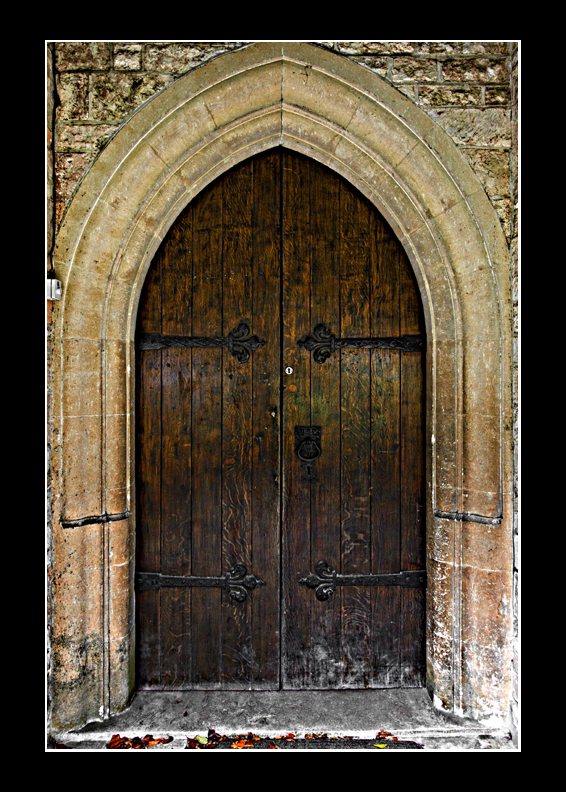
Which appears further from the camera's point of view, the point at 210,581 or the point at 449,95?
the point at 210,581

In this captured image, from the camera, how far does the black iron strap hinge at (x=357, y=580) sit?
2.42 metres

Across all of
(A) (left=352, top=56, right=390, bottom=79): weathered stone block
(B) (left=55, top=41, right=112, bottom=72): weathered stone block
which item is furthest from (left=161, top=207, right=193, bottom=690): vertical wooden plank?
(A) (left=352, top=56, right=390, bottom=79): weathered stone block

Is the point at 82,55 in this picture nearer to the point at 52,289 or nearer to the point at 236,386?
the point at 52,289

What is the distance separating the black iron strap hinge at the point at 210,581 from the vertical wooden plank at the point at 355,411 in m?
0.59

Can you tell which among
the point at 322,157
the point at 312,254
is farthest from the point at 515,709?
the point at 322,157

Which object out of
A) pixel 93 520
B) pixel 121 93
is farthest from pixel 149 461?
pixel 121 93

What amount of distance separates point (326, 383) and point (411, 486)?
31.1 inches

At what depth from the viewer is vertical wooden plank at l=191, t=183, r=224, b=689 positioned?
7.97 ft

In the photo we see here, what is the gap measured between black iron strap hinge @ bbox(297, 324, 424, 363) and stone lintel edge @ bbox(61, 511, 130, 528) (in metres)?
1.42

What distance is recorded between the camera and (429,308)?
2320 millimetres

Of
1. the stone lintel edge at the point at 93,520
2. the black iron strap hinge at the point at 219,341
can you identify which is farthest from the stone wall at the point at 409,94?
the stone lintel edge at the point at 93,520

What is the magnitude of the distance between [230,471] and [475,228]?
74.9 inches

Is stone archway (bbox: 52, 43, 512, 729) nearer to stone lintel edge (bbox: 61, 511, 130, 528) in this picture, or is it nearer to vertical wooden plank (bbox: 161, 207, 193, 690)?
stone lintel edge (bbox: 61, 511, 130, 528)
